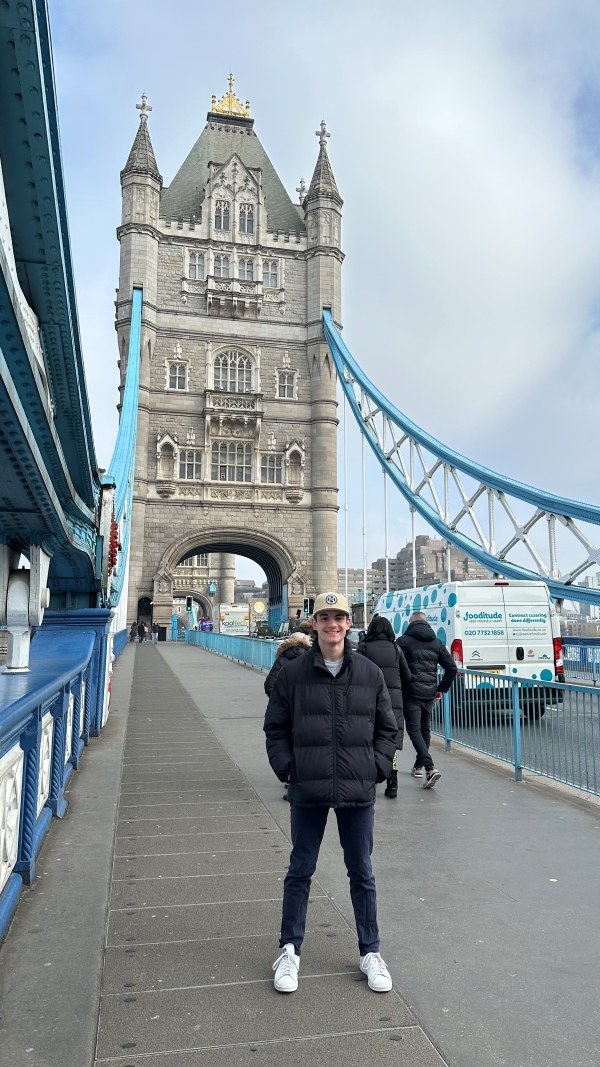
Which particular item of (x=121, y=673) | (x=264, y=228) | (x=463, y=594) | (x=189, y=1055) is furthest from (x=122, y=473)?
(x=264, y=228)

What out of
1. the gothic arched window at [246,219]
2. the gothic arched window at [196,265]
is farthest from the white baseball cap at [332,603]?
the gothic arched window at [246,219]

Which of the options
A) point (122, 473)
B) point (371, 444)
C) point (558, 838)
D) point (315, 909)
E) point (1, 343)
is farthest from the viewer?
point (371, 444)

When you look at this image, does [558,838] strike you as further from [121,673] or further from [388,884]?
[121,673]

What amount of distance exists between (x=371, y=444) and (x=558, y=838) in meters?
35.5

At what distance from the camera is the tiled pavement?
227 cm

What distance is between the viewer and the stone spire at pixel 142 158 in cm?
3928

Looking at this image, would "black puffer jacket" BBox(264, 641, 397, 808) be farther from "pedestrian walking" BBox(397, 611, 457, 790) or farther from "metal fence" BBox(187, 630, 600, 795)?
"pedestrian walking" BBox(397, 611, 457, 790)

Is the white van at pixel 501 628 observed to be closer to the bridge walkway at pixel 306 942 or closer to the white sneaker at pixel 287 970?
the bridge walkway at pixel 306 942

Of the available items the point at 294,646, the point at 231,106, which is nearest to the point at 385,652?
the point at 294,646

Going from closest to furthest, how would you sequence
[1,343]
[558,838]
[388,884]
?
1. [1,343]
2. [388,884]
3. [558,838]

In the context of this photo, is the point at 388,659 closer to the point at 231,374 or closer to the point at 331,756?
the point at 331,756

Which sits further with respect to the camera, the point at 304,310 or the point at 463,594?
the point at 304,310

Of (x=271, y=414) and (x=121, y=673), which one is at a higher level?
(x=271, y=414)

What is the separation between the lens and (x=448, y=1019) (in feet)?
8.03
